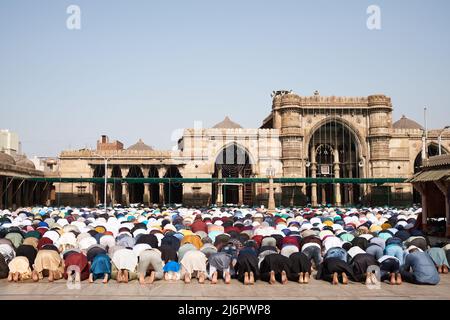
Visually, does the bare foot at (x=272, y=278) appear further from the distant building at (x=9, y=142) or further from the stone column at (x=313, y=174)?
the distant building at (x=9, y=142)

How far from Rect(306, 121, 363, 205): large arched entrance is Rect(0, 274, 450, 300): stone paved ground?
45.2 m

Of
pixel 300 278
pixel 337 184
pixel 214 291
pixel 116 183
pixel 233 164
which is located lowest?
pixel 214 291

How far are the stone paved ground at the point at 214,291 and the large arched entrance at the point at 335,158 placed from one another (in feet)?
148

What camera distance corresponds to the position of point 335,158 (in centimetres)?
6078

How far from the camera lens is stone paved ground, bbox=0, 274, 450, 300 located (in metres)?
12.6

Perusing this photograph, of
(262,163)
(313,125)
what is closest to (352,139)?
(313,125)

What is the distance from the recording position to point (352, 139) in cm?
6125

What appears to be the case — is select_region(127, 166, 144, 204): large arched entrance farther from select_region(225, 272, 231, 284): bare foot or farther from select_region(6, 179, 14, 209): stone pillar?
select_region(225, 272, 231, 284): bare foot

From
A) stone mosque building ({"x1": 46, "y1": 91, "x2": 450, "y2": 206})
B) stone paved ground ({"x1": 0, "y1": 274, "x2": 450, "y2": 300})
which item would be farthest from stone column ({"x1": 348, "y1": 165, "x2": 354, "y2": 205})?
stone paved ground ({"x1": 0, "y1": 274, "x2": 450, "y2": 300})

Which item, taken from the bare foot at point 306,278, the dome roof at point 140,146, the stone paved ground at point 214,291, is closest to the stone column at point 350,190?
the dome roof at point 140,146

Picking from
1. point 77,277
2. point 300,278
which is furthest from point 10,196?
point 300,278

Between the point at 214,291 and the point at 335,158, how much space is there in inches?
1964

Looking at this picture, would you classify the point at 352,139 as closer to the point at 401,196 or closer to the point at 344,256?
the point at 401,196

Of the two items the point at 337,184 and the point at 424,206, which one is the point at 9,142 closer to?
the point at 337,184
